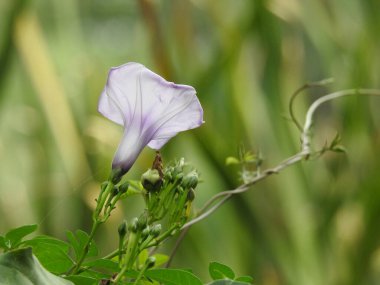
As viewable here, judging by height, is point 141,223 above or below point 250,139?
above

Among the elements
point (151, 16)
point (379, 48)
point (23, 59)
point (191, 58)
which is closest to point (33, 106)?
point (23, 59)

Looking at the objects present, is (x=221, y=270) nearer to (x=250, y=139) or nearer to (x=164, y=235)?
(x=164, y=235)

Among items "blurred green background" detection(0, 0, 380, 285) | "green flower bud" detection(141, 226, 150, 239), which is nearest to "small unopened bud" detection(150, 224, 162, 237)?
"green flower bud" detection(141, 226, 150, 239)

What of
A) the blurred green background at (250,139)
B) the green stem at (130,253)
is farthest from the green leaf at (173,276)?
the blurred green background at (250,139)

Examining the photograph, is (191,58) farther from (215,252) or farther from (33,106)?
(33,106)

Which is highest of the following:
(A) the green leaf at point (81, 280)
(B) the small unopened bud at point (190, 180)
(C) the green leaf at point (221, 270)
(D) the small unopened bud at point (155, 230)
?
(B) the small unopened bud at point (190, 180)

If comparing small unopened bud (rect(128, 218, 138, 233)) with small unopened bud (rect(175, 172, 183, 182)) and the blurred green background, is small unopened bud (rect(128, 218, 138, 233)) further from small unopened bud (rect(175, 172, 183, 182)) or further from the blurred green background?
the blurred green background

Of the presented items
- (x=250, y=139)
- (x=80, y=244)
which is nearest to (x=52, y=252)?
(x=80, y=244)

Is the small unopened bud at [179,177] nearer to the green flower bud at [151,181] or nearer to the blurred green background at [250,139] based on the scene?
the green flower bud at [151,181]
